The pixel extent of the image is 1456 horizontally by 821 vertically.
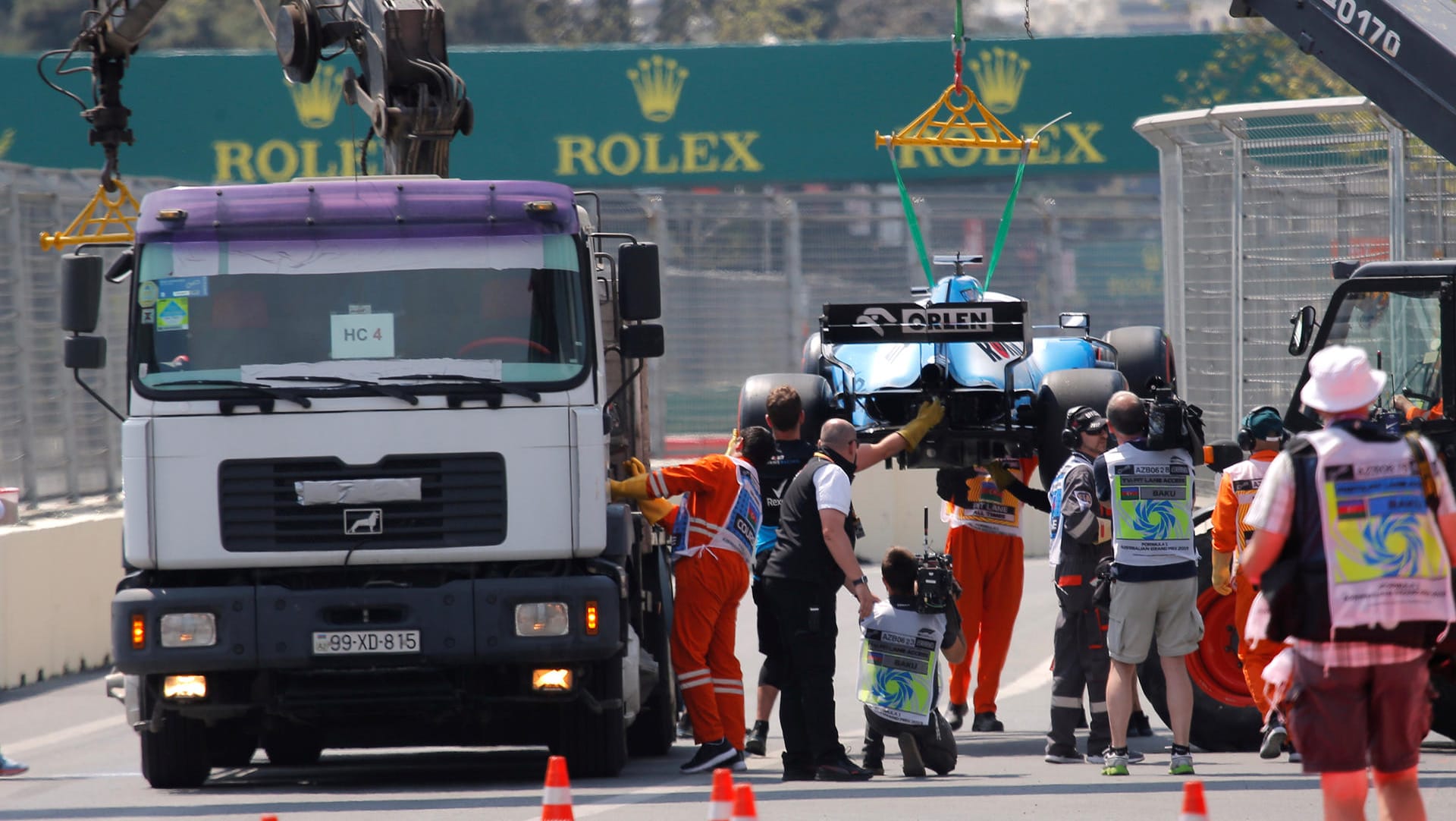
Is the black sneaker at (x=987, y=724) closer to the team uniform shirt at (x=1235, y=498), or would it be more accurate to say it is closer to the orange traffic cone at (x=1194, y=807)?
the team uniform shirt at (x=1235, y=498)

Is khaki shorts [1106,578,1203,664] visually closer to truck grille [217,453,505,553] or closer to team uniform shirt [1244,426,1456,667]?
truck grille [217,453,505,553]

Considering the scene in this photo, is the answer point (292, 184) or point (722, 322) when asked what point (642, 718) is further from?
point (722, 322)

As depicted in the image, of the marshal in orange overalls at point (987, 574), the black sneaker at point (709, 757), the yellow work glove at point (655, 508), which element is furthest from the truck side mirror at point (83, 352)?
the marshal in orange overalls at point (987, 574)

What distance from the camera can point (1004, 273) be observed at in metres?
20.8

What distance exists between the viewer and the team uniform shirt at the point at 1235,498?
9.56 metres

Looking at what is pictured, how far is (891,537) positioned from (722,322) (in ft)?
10.3

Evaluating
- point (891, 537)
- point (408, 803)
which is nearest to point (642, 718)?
point (408, 803)

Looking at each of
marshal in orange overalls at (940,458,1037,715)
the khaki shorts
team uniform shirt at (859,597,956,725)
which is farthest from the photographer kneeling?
marshal in orange overalls at (940,458,1037,715)

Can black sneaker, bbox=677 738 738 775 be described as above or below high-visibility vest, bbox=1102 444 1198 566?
below

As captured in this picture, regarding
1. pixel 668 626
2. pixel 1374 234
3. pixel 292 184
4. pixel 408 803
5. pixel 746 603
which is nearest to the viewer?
pixel 408 803

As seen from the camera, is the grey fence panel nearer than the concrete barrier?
No

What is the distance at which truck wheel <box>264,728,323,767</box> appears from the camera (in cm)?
1007

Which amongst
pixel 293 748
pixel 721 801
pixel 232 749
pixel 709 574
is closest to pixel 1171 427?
pixel 709 574

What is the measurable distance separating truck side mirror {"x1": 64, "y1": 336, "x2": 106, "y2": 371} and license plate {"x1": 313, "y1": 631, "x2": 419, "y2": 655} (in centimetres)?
163
